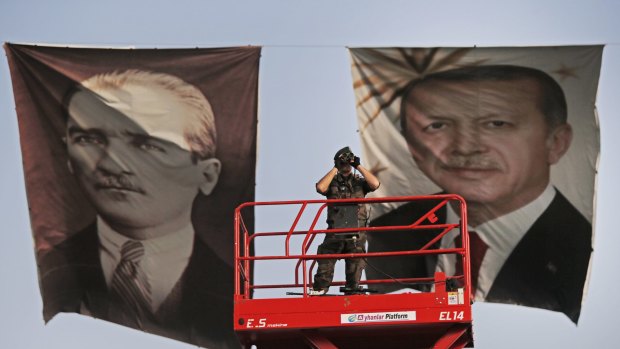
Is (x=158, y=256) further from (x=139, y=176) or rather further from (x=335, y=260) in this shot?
(x=335, y=260)

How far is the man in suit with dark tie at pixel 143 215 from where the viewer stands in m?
33.2

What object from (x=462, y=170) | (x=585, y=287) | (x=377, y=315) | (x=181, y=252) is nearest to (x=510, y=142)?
(x=462, y=170)

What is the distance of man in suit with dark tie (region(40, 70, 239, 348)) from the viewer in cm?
3319

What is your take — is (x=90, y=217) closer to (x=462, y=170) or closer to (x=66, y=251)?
(x=66, y=251)

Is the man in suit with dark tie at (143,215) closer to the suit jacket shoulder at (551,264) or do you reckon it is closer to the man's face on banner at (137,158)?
the man's face on banner at (137,158)

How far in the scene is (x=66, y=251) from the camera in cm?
3381

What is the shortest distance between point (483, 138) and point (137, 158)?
7.55 metres

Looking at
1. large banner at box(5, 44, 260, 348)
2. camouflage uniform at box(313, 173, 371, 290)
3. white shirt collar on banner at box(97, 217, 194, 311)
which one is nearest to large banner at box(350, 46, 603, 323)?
large banner at box(5, 44, 260, 348)

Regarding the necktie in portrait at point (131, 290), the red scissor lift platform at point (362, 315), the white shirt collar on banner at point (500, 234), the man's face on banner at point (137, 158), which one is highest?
the man's face on banner at point (137, 158)

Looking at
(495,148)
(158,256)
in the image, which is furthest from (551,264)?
(158,256)

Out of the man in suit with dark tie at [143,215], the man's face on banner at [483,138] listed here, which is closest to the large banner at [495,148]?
the man's face on banner at [483,138]

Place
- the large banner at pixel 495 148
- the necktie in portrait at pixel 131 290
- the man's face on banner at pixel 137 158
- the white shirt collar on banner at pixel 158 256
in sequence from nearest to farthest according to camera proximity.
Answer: the large banner at pixel 495 148 → the man's face on banner at pixel 137 158 → the white shirt collar on banner at pixel 158 256 → the necktie in portrait at pixel 131 290

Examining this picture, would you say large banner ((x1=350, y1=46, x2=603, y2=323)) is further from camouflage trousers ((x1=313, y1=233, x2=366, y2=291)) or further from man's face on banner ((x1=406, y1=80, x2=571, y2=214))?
camouflage trousers ((x1=313, y1=233, x2=366, y2=291))

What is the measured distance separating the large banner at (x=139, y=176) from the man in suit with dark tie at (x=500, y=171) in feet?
11.5
